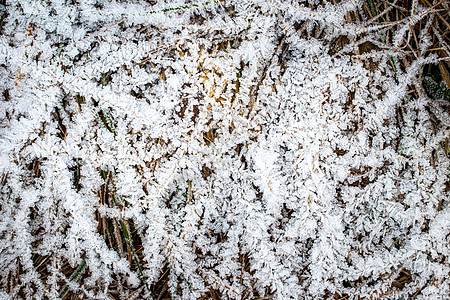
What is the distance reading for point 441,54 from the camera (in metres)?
1.04

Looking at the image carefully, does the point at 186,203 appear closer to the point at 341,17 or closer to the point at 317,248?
the point at 317,248

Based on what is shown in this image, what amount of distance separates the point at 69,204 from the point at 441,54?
159cm

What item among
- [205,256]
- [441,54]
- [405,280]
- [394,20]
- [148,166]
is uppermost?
[394,20]

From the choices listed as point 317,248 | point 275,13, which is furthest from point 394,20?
point 317,248

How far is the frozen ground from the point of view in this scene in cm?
101

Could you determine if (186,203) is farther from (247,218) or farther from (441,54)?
(441,54)

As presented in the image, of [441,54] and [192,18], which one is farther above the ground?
[192,18]

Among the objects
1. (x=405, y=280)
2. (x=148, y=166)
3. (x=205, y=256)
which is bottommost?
(x=405, y=280)

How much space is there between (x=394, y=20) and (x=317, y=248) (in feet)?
3.15

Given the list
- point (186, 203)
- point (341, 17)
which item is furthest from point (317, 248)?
point (341, 17)

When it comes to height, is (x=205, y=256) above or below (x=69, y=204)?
below

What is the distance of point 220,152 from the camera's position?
1.01 m

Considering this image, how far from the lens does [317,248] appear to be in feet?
3.33

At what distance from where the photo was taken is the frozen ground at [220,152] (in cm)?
101
